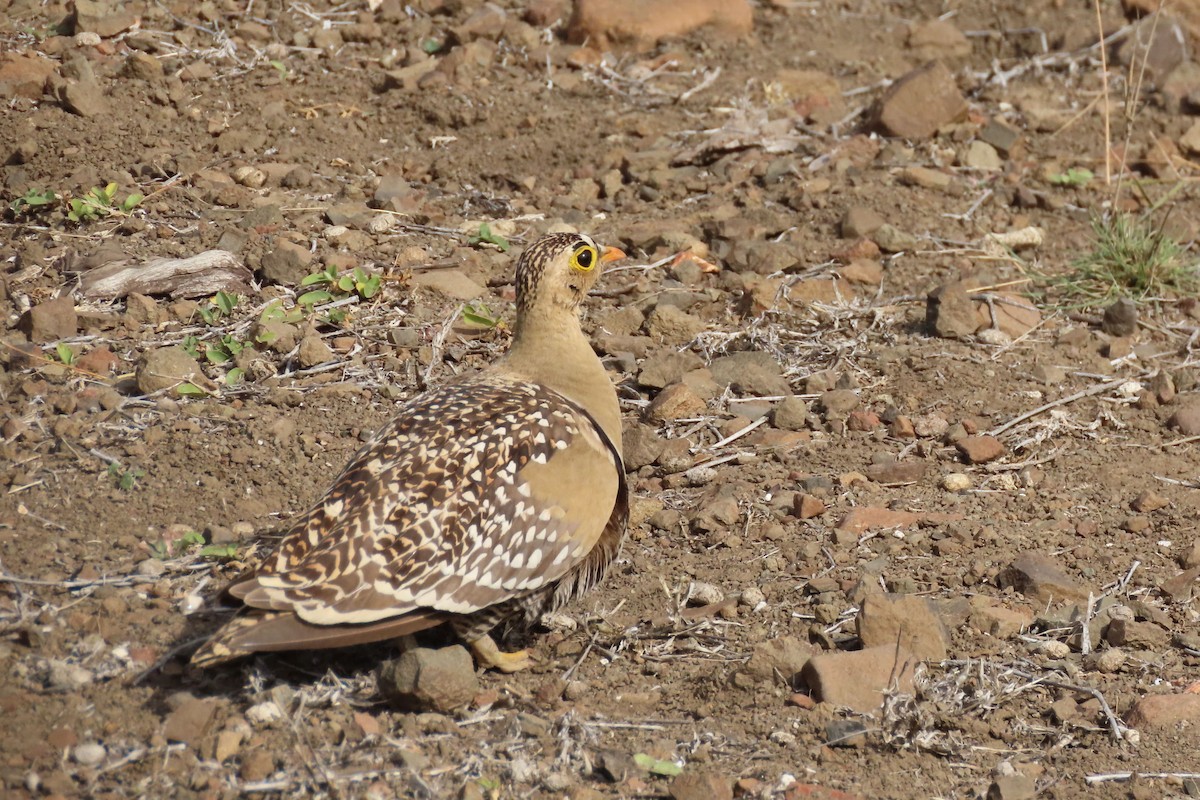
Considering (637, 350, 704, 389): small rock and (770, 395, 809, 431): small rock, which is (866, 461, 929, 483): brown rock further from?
(637, 350, 704, 389): small rock

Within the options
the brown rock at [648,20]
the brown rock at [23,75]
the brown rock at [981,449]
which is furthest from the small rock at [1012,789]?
the brown rock at [648,20]

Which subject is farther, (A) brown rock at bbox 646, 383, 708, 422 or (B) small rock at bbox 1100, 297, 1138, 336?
(B) small rock at bbox 1100, 297, 1138, 336

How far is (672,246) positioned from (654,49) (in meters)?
2.37

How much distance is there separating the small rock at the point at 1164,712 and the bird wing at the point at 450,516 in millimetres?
1727

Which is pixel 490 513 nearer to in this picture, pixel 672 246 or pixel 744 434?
pixel 744 434

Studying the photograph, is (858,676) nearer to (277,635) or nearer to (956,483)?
(956,483)

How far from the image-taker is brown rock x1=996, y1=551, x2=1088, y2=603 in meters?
4.65

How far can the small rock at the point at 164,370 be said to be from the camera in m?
5.21

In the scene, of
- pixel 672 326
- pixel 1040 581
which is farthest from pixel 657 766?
pixel 672 326

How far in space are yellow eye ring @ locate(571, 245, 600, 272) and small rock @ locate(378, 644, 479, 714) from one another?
61.5 inches

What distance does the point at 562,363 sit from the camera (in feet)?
15.6

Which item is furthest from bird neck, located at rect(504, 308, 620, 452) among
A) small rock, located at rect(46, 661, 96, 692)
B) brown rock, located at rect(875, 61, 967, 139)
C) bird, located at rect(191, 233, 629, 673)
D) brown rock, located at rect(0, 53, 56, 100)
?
brown rock, located at rect(875, 61, 967, 139)

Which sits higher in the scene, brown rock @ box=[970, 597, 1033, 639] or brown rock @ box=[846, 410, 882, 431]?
brown rock @ box=[970, 597, 1033, 639]

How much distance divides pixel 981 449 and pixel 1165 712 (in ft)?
5.46
